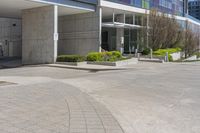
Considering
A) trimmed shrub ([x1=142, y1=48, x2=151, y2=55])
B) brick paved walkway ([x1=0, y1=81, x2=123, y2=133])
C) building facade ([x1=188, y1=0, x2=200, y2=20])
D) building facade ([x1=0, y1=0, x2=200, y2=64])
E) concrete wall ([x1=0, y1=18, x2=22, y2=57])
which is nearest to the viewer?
brick paved walkway ([x1=0, y1=81, x2=123, y2=133])

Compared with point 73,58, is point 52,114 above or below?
below

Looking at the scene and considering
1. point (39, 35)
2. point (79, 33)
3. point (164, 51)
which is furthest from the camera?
point (79, 33)

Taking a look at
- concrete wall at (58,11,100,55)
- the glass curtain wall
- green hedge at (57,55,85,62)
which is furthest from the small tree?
green hedge at (57,55,85,62)

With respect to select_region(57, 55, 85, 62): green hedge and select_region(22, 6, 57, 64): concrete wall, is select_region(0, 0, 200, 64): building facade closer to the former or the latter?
select_region(22, 6, 57, 64): concrete wall

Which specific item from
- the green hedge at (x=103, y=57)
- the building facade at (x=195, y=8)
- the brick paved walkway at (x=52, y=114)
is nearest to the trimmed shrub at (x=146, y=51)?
the green hedge at (x=103, y=57)

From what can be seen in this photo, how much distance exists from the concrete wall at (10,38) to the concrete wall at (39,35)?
15.4 meters

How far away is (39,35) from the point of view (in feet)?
97.6

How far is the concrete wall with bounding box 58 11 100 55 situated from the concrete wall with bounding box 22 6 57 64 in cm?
652

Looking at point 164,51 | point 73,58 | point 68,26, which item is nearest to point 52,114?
point 73,58

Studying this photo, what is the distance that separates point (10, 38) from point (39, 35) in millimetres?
19168

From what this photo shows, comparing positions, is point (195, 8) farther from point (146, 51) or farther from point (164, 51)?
point (164, 51)

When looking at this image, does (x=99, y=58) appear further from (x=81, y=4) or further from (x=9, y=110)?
(x=9, y=110)

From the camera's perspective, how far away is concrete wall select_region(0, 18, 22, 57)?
4619cm

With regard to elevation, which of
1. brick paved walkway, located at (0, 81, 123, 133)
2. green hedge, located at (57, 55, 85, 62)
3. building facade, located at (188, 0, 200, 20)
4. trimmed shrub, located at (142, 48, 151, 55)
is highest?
building facade, located at (188, 0, 200, 20)
